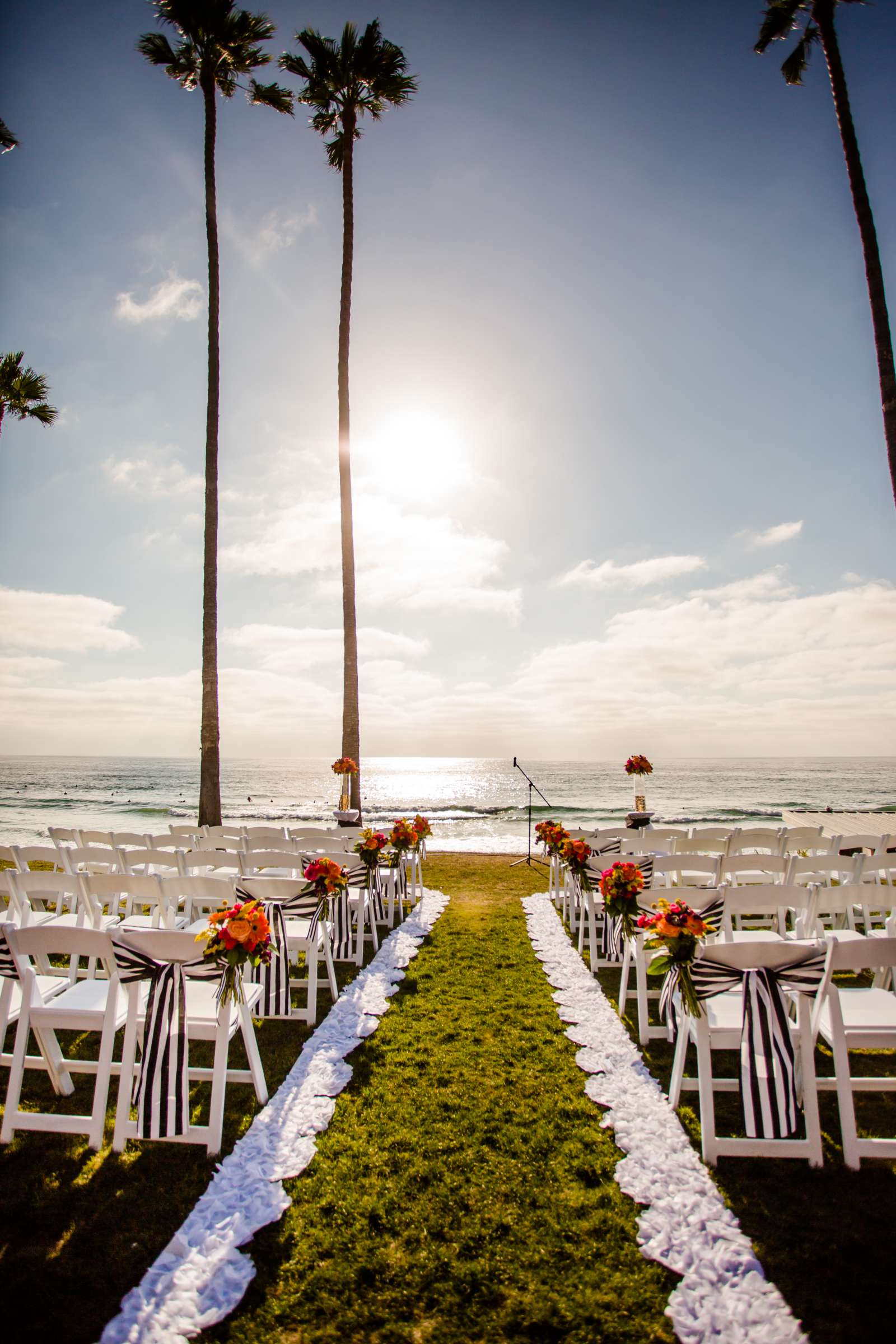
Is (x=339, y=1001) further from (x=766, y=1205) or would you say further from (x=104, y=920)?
(x=766, y=1205)

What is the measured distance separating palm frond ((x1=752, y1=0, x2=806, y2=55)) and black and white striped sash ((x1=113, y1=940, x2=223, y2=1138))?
47.7ft

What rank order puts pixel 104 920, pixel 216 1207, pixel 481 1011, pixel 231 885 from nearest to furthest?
1. pixel 216 1207
2. pixel 231 885
3. pixel 481 1011
4. pixel 104 920

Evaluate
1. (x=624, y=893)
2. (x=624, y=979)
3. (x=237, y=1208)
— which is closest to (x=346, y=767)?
(x=624, y=979)

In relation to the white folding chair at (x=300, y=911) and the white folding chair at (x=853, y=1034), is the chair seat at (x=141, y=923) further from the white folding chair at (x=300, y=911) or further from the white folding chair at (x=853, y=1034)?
the white folding chair at (x=853, y=1034)

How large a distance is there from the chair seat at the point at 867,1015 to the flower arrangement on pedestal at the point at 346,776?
7.64 m

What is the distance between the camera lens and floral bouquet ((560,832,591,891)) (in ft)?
16.6

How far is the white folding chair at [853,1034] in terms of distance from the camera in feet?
8.18

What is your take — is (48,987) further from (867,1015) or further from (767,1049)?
(867,1015)

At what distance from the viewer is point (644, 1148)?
8.66 ft

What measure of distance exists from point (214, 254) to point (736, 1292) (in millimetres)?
14023

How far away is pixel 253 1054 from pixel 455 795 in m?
44.3

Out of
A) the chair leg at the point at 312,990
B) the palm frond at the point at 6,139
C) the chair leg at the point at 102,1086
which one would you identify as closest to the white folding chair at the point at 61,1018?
the chair leg at the point at 102,1086

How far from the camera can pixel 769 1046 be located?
2547 mm

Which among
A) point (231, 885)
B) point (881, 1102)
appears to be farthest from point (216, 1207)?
point (881, 1102)
